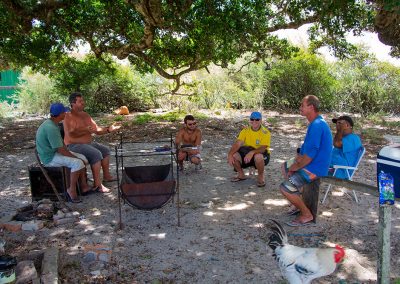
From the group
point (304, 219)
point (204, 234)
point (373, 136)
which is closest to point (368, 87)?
point (373, 136)

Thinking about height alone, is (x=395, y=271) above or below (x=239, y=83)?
below

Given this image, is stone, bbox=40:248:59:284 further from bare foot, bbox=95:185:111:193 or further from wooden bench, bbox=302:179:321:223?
wooden bench, bbox=302:179:321:223

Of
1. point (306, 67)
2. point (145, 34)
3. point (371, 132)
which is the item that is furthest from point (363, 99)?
point (145, 34)

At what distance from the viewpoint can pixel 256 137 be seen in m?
6.43

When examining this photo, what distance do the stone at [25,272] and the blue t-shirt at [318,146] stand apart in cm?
307

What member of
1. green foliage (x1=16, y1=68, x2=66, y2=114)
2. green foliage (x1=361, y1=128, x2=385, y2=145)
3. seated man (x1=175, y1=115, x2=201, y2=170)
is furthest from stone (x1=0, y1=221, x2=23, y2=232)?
green foliage (x1=16, y1=68, x2=66, y2=114)

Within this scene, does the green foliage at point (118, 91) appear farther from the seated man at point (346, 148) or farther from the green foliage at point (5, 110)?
the seated man at point (346, 148)

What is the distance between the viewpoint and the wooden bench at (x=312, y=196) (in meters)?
4.83

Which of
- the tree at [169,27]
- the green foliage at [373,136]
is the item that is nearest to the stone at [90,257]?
the tree at [169,27]

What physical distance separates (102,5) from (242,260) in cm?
749

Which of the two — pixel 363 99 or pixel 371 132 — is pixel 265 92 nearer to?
pixel 363 99

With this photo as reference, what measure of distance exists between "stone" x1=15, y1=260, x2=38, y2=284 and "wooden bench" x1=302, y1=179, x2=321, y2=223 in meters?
3.11

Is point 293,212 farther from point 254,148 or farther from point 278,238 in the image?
A: point 278,238

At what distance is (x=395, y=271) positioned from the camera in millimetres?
3785
